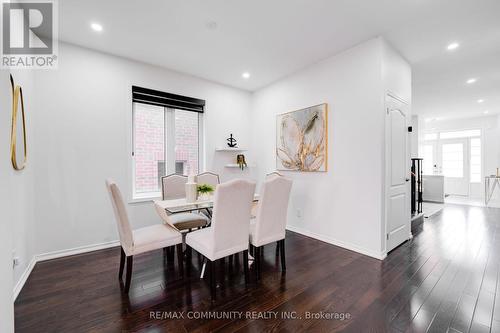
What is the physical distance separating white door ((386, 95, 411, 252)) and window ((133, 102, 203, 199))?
117 inches

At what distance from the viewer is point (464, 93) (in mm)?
4992

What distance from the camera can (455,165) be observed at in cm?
775

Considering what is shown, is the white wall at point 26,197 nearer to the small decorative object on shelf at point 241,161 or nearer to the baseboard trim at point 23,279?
the baseboard trim at point 23,279

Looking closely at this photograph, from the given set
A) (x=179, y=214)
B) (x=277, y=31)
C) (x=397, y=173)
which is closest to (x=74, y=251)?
(x=179, y=214)

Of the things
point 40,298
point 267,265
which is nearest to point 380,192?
point 267,265

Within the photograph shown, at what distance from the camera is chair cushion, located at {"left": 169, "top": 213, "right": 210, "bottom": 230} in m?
2.72

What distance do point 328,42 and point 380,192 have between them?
2.15m

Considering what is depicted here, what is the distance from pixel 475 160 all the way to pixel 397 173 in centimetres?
716

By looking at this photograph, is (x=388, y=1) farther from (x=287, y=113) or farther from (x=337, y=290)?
(x=337, y=290)

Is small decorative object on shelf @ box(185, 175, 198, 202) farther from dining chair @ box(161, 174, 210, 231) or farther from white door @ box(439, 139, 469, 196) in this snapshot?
white door @ box(439, 139, 469, 196)

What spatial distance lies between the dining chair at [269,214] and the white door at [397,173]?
1562mm

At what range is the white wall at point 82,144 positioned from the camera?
2.71 m

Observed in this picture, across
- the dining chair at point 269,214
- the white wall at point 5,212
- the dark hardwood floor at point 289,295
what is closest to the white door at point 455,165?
the dark hardwood floor at point 289,295

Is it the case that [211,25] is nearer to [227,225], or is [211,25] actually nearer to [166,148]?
[166,148]
